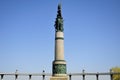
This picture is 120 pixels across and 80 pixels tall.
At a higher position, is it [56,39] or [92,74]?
[56,39]

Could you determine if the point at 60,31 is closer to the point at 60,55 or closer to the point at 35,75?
the point at 60,55

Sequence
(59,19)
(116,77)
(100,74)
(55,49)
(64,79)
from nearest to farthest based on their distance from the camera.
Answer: (64,79) → (55,49) → (59,19) → (100,74) → (116,77)

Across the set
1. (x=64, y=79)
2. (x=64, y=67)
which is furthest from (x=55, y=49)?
(x=64, y=79)

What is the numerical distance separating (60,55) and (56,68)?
4.91 feet

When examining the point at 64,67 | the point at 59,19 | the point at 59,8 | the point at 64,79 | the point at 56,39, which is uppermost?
the point at 59,8

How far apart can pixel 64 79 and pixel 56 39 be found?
4639mm

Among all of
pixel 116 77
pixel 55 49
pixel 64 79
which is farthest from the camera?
pixel 116 77

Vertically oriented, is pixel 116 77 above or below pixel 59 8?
below

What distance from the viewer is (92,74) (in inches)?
1645

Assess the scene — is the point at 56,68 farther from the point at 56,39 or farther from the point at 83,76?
the point at 83,76

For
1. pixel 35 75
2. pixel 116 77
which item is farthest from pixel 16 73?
pixel 116 77

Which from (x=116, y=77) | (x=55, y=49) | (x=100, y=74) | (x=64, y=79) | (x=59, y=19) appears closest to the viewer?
(x=64, y=79)

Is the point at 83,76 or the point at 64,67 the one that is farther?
the point at 83,76

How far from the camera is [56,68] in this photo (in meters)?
20.4
